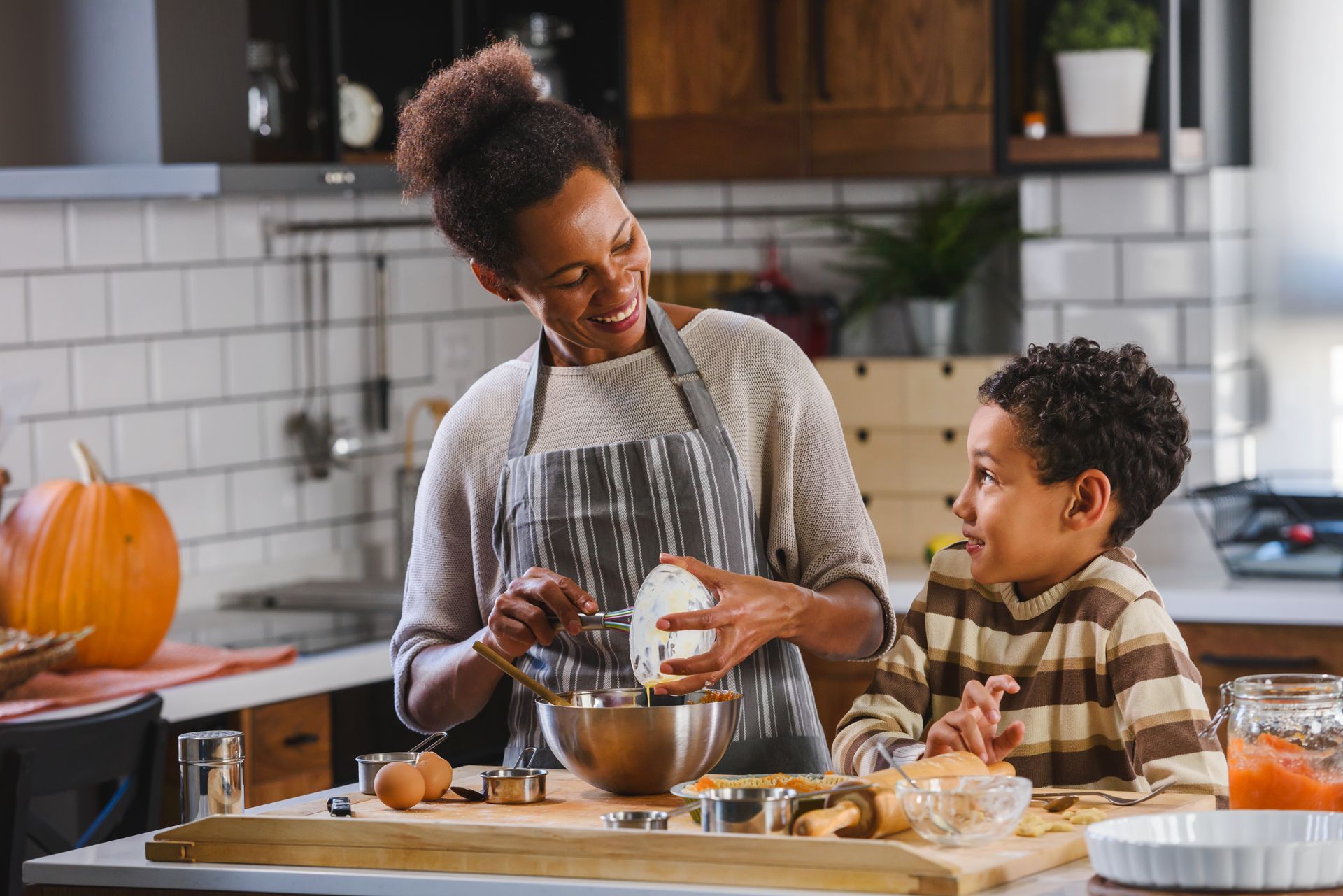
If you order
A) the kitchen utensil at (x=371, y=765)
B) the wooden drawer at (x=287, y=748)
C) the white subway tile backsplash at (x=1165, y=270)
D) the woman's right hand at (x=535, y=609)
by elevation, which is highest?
the white subway tile backsplash at (x=1165, y=270)

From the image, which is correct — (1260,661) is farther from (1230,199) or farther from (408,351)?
(408,351)

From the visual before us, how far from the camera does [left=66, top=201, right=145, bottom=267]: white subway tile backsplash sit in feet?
11.2

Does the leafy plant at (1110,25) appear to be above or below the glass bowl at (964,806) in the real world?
above

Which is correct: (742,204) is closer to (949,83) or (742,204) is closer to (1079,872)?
(949,83)

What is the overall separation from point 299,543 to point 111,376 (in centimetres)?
61

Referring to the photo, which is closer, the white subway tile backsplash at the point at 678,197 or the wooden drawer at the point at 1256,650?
the wooden drawer at the point at 1256,650

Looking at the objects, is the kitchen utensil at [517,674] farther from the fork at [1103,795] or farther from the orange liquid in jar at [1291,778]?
the orange liquid in jar at [1291,778]

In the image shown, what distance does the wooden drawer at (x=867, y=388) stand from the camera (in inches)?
157

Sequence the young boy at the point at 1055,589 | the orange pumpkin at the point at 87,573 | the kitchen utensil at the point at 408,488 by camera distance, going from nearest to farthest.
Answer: the young boy at the point at 1055,589 < the orange pumpkin at the point at 87,573 < the kitchen utensil at the point at 408,488

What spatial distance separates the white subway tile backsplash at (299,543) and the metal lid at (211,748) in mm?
2155

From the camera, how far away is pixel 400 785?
5.31 feet

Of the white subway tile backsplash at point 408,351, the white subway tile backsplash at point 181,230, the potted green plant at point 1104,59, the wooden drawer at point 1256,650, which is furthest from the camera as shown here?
the white subway tile backsplash at point 408,351

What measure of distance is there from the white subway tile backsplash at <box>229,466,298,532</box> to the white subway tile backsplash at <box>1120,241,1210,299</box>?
1741 millimetres

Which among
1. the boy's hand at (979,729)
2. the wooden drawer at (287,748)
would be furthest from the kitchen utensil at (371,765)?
the wooden drawer at (287,748)
